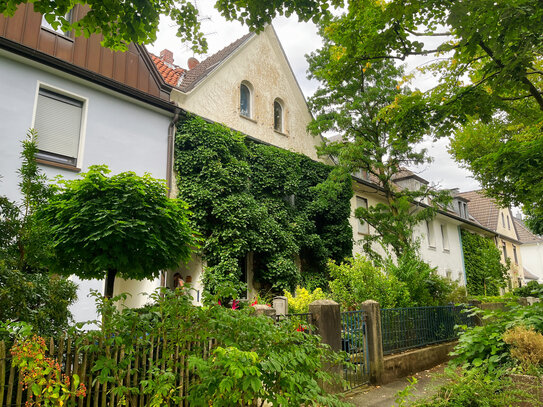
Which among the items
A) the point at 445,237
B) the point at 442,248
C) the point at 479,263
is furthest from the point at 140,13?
the point at 479,263

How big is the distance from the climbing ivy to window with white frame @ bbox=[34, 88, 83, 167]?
9.51 feet

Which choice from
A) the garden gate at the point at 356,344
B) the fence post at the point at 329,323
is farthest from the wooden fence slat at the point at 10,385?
the garden gate at the point at 356,344

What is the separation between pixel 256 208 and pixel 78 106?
222 inches

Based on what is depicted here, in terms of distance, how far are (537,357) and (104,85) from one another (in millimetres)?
10825

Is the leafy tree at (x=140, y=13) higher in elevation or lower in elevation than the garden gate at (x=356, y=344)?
higher

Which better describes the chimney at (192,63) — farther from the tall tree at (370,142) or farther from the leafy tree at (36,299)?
the leafy tree at (36,299)

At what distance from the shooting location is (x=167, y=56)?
17000 mm

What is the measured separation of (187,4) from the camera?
18.6 feet

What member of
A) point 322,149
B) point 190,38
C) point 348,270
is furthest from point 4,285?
point 322,149

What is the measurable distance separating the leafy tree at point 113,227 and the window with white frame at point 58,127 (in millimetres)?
4022

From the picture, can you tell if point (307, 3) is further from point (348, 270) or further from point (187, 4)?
point (348, 270)

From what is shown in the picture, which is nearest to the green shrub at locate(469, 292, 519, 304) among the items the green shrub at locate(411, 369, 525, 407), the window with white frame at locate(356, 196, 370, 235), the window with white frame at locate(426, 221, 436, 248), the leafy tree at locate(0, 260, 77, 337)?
the green shrub at locate(411, 369, 525, 407)

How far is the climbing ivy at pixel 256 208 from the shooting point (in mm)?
11312

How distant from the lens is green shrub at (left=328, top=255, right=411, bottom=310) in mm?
10188
